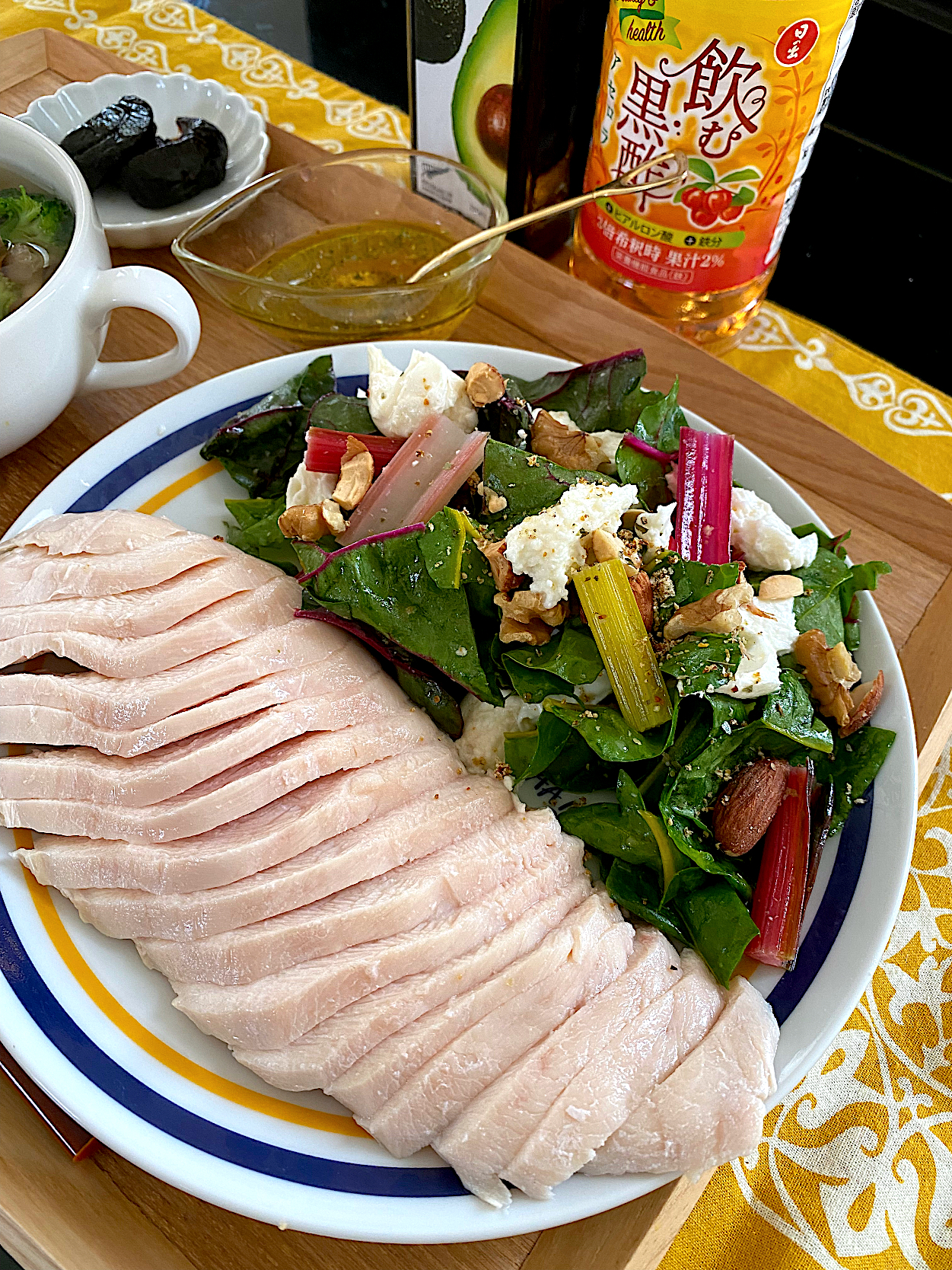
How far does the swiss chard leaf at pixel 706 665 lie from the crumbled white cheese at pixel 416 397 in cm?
69

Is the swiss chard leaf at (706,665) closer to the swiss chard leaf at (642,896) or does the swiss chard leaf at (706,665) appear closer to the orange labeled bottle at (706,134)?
the swiss chard leaf at (642,896)

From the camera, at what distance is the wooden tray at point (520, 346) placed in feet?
4.73

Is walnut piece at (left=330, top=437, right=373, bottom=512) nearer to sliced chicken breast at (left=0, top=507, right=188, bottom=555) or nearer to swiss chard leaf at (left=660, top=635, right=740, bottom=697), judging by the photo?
sliced chicken breast at (left=0, top=507, right=188, bottom=555)

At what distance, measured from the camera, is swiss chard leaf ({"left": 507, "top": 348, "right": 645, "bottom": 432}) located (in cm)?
215

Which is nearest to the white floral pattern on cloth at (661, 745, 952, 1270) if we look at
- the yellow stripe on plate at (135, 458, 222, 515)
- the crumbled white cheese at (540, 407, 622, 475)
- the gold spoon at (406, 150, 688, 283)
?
the crumbled white cheese at (540, 407, 622, 475)

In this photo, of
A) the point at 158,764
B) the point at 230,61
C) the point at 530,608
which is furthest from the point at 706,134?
the point at 230,61

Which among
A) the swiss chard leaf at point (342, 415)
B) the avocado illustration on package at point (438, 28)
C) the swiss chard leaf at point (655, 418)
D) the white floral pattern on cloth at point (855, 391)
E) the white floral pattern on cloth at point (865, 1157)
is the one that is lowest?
the white floral pattern on cloth at point (865, 1157)

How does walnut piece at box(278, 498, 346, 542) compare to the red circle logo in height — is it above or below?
below

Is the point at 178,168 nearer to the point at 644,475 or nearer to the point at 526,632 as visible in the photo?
the point at 644,475

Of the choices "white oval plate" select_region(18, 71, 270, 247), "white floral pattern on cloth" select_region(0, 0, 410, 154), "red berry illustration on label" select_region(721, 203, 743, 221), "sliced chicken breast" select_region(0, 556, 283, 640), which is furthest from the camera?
"white floral pattern on cloth" select_region(0, 0, 410, 154)

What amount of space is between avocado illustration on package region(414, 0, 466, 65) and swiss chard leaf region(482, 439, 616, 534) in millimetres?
1306

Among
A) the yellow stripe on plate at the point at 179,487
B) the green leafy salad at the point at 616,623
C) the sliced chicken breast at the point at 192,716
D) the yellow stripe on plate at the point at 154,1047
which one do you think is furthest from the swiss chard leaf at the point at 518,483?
the yellow stripe on plate at the point at 154,1047

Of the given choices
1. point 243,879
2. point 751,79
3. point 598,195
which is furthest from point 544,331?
point 243,879

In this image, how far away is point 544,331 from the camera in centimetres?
254
